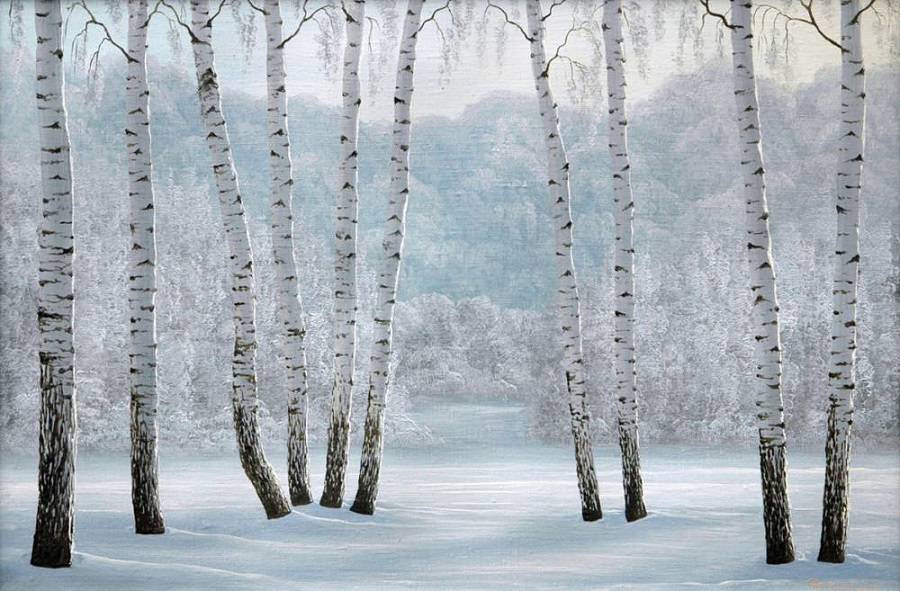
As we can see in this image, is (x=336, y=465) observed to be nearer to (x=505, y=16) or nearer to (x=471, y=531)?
(x=471, y=531)

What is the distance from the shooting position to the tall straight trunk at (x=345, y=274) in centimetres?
393

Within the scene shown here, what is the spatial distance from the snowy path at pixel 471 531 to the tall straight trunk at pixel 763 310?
17 centimetres

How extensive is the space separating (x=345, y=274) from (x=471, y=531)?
1.33 meters

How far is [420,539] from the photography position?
3707mm

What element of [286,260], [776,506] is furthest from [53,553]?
[776,506]

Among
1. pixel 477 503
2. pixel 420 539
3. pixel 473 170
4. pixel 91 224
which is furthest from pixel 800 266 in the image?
pixel 91 224

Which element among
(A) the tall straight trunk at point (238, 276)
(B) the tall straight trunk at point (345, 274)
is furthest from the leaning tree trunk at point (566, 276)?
(A) the tall straight trunk at point (238, 276)

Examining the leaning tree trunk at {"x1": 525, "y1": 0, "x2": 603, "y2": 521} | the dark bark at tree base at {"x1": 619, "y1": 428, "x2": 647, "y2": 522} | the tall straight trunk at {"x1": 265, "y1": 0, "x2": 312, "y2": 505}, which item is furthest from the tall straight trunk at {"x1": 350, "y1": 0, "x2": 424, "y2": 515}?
the dark bark at tree base at {"x1": 619, "y1": 428, "x2": 647, "y2": 522}

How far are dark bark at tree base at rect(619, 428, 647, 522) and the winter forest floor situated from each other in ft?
0.17

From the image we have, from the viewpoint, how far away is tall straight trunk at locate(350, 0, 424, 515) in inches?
153

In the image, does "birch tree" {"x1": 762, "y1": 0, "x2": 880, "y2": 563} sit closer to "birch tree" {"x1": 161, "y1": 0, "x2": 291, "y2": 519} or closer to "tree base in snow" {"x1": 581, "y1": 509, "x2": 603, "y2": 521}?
"tree base in snow" {"x1": 581, "y1": 509, "x2": 603, "y2": 521}

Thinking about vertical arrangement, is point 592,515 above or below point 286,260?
below

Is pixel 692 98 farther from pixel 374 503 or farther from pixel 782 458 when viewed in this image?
pixel 374 503

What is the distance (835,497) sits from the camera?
3.45 m
